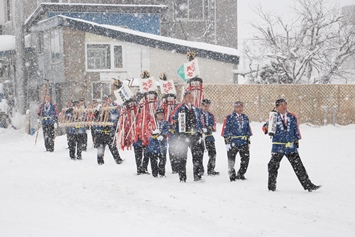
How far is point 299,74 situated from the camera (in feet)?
92.8

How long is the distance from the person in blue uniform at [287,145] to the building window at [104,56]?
16904mm

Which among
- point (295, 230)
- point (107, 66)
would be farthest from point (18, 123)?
point (295, 230)

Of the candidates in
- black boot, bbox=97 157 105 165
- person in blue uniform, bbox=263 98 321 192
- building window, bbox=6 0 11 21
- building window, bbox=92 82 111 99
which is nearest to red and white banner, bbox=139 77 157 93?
black boot, bbox=97 157 105 165

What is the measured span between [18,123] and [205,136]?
1950cm

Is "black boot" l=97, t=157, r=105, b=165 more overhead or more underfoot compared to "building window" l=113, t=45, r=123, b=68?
more underfoot

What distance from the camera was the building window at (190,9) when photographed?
32.6m

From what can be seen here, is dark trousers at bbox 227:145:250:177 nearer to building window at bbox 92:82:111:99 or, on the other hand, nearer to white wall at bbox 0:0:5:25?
building window at bbox 92:82:111:99

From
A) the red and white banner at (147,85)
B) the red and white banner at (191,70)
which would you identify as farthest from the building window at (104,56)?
the red and white banner at (147,85)

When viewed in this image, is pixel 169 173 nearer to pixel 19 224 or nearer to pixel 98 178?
pixel 98 178

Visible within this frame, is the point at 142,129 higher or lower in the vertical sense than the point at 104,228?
higher

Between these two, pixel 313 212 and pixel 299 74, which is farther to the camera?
pixel 299 74

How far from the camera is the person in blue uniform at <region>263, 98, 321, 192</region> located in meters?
8.84

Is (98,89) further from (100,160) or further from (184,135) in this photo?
(184,135)

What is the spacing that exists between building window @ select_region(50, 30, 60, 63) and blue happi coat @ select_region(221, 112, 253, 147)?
1672cm
